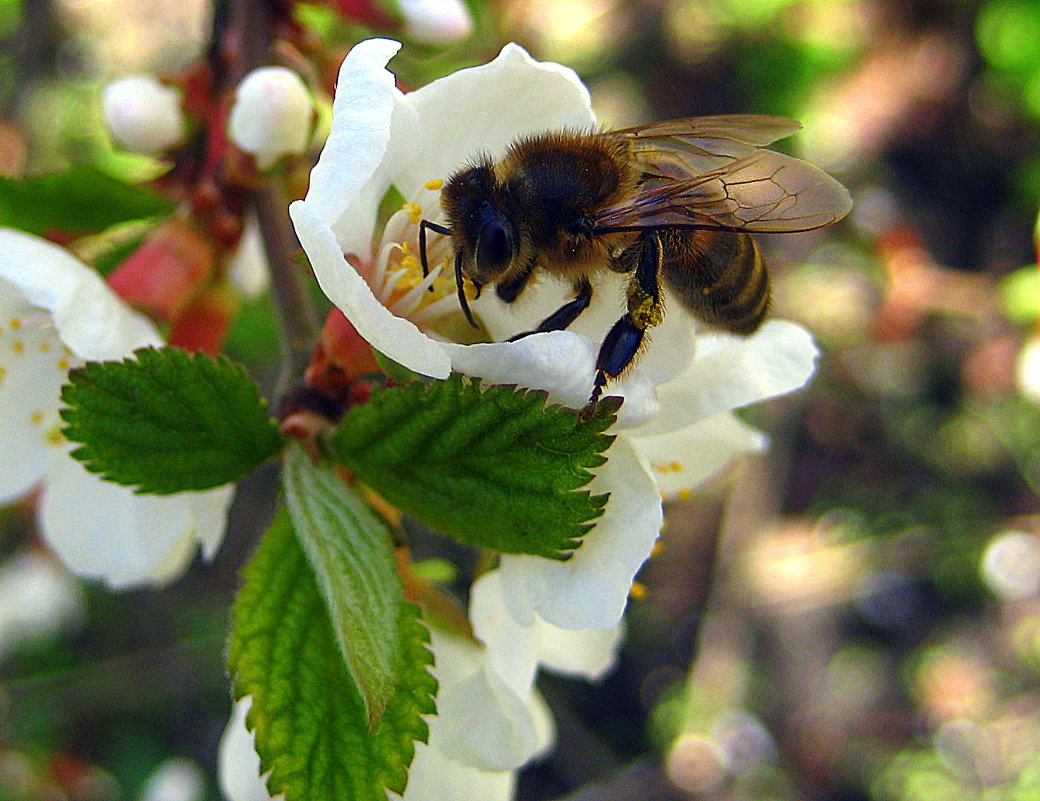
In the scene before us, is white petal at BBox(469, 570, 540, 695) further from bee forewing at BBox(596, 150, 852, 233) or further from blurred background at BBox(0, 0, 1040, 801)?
blurred background at BBox(0, 0, 1040, 801)

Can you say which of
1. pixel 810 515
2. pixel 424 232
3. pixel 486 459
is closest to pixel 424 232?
pixel 424 232

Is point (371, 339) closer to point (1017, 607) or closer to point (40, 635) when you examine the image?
point (40, 635)

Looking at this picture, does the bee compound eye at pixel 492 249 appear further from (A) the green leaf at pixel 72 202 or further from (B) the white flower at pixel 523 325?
(A) the green leaf at pixel 72 202

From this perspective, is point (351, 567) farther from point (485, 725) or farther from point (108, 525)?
point (108, 525)

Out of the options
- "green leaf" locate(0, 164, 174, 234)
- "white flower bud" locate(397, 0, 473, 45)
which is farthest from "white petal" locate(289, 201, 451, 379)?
"white flower bud" locate(397, 0, 473, 45)

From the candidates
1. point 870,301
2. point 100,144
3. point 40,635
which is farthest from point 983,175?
point 40,635
